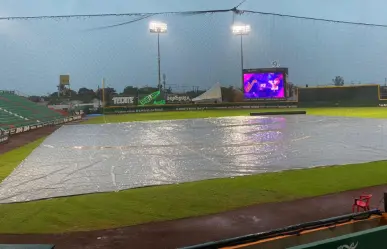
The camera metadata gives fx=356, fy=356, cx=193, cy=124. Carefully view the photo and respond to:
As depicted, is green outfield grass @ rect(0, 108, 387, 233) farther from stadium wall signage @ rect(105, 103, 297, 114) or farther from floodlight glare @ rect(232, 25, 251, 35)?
floodlight glare @ rect(232, 25, 251, 35)

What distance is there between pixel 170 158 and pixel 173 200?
11.8ft

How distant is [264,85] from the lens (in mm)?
38625

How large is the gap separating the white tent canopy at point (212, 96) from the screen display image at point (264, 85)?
10237mm

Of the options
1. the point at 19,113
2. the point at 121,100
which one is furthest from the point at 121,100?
the point at 19,113

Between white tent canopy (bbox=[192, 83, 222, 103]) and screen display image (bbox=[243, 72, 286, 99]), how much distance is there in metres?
10.2

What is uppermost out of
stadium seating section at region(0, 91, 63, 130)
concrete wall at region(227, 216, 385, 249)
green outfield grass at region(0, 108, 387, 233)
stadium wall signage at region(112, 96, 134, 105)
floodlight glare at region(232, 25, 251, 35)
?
floodlight glare at region(232, 25, 251, 35)

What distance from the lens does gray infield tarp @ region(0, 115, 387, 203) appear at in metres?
7.42

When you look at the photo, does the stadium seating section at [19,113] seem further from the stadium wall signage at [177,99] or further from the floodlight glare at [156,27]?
the stadium wall signage at [177,99]

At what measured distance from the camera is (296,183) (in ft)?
23.5

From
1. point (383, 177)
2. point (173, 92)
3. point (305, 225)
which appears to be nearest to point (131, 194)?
point (305, 225)

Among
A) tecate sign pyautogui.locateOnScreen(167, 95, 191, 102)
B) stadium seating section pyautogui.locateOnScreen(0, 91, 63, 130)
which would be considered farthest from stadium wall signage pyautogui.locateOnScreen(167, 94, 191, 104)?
stadium seating section pyautogui.locateOnScreen(0, 91, 63, 130)

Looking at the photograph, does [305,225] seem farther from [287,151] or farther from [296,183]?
[287,151]

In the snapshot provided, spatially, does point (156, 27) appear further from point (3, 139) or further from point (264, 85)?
point (3, 139)

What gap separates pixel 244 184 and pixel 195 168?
1.74 m
